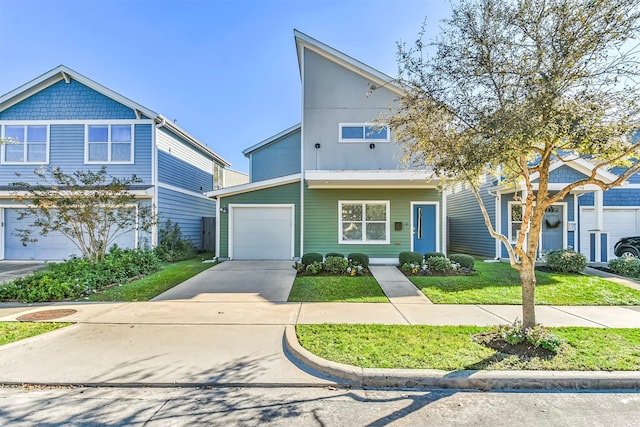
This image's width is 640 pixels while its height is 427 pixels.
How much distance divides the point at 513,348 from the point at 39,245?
1626 centimetres

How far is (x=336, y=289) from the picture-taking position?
775 centimetres

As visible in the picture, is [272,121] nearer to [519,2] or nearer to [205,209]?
[205,209]

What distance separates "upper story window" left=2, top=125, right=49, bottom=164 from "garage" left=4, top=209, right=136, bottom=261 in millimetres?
2161

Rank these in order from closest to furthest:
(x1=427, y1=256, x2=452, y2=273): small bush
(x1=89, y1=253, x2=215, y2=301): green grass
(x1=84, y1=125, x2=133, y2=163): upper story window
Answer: (x1=89, y1=253, x2=215, y2=301): green grass < (x1=427, y1=256, x2=452, y2=273): small bush < (x1=84, y1=125, x2=133, y2=163): upper story window

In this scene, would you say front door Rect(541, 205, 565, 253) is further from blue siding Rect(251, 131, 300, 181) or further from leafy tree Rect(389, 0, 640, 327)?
blue siding Rect(251, 131, 300, 181)

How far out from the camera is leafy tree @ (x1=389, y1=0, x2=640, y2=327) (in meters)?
3.89

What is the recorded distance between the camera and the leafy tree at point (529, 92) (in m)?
3.89

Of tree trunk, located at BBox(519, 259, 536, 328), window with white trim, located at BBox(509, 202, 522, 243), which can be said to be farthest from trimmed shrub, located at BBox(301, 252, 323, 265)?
window with white trim, located at BBox(509, 202, 522, 243)

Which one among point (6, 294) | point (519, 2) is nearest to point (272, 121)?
point (6, 294)

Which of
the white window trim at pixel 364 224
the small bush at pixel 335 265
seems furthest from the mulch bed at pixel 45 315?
the white window trim at pixel 364 224

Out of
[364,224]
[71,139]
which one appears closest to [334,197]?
[364,224]

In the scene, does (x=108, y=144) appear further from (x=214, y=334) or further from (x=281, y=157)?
(x=214, y=334)

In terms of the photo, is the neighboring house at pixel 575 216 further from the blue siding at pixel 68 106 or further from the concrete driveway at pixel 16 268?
the concrete driveway at pixel 16 268

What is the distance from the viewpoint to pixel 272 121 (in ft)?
96.5
